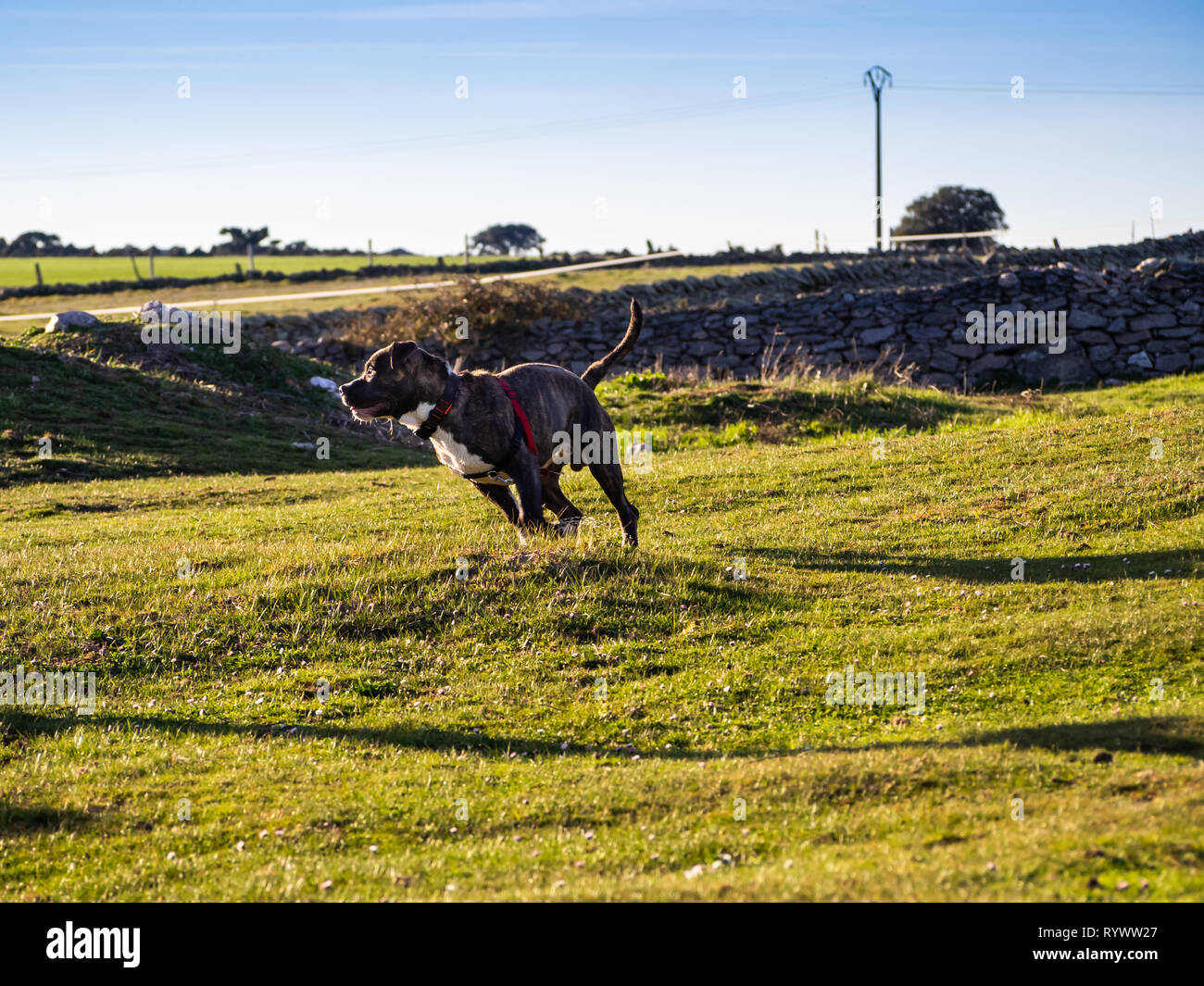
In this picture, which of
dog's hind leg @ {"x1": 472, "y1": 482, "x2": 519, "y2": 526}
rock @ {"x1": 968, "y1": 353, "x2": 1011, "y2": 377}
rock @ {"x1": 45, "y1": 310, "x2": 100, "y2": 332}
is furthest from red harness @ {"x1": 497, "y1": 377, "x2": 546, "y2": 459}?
rock @ {"x1": 45, "y1": 310, "x2": 100, "y2": 332}

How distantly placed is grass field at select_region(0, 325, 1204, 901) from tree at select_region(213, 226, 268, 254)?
221ft

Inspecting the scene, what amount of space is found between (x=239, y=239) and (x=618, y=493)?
3009 inches

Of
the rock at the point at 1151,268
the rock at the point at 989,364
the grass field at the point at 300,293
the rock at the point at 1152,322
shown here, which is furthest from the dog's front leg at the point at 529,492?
the grass field at the point at 300,293

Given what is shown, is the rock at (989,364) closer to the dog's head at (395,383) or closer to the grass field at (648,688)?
the grass field at (648,688)

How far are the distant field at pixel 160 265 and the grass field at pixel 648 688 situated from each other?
49637 mm

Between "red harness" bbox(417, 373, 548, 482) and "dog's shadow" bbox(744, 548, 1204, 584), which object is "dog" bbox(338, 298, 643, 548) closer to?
"red harness" bbox(417, 373, 548, 482)

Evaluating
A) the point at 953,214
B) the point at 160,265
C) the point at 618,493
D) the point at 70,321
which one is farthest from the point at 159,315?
the point at 953,214

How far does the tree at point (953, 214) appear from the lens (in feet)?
227

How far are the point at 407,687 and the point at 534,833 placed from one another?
3.08 metres

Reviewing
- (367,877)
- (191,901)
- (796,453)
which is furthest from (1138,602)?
(796,453)

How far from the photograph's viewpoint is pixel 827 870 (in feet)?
17.4

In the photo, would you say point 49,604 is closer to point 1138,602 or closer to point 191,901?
point 191,901

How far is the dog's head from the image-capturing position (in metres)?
10.4

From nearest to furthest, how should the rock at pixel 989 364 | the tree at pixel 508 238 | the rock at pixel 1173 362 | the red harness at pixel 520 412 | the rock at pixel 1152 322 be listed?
1. the red harness at pixel 520 412
2. the rock at pixel 1173 362
3. the rock at pixel 989 364
4. the rock at pixel 1152 322
5. the tree at pixel 508 238
